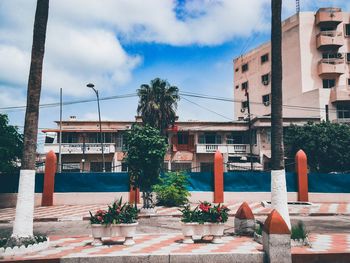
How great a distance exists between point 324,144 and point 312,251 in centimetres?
2163

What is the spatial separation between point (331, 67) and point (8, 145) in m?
37.4

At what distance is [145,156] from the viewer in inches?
598

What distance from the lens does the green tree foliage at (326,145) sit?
26.2 meters

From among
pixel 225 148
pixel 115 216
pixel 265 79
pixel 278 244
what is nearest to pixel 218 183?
pixel 115 216

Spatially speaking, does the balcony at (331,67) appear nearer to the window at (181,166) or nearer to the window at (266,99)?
the window at (266,99)

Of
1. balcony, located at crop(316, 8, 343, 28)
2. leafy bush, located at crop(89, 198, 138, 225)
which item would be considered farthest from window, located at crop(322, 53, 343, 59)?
leafy bush, located at crop(89, 198, 138, 225)

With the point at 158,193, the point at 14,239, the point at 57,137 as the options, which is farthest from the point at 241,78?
the point at 14,239

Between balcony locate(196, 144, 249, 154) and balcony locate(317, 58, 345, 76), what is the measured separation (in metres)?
14.3

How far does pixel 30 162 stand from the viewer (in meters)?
8.13

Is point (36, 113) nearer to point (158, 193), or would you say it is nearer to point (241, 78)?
point (158, 193)

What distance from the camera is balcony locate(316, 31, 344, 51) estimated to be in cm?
3806

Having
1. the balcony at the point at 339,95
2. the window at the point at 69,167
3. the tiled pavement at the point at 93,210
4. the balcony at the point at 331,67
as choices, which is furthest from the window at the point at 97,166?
the balcony at the point at 331,67

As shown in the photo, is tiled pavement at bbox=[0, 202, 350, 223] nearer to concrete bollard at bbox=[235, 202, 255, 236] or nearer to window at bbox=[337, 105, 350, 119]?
concrete bollard at bbox=[235, 202, 255, 236]

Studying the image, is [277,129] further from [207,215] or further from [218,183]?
[218,183]
